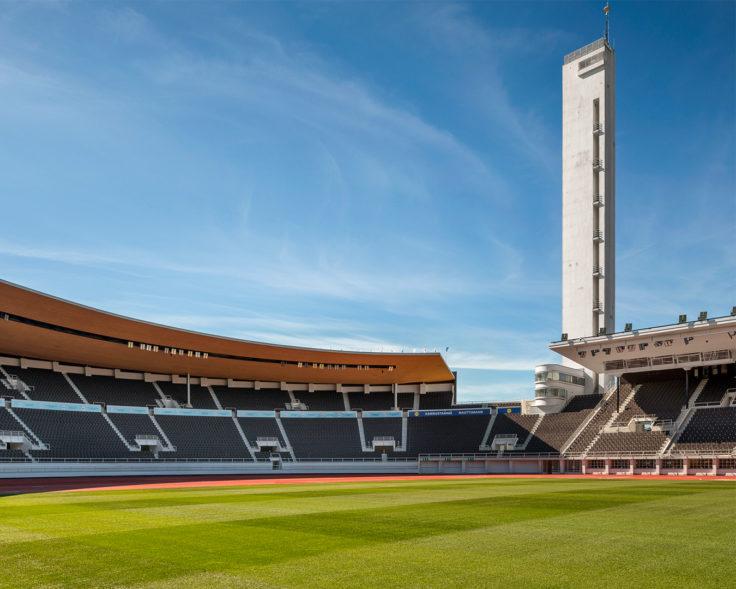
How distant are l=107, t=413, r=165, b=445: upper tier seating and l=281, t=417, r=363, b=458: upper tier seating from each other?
13133 millimetres

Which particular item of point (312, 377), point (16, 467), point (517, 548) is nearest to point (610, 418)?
point (312, 377)

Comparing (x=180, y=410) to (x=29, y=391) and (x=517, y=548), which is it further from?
(x=517, y=548)

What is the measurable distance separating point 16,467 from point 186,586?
45.3 meters

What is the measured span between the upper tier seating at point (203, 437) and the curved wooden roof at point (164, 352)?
6625 mm

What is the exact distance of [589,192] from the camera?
7131 centimetres

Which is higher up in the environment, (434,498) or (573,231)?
(573,231)

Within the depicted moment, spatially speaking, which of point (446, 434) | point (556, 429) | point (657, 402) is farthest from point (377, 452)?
point (657, 402)

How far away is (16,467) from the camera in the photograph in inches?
1844

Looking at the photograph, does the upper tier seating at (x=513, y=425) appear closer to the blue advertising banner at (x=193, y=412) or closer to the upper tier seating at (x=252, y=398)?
the upper tier seating at (x=252, y=398)

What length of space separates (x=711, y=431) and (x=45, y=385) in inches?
2188

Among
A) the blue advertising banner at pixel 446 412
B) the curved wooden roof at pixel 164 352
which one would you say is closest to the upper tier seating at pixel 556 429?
the blue advertising banner at pixel 446 412

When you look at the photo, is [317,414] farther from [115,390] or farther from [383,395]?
Result: [115,390]

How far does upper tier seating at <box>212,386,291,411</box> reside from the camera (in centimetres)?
7194

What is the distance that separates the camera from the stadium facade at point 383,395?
51.4 meters
